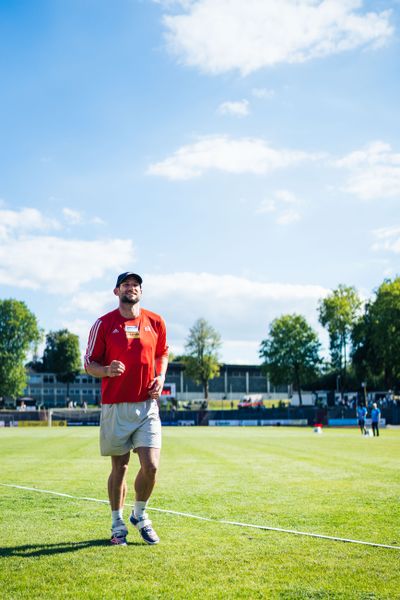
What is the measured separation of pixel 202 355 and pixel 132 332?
105m

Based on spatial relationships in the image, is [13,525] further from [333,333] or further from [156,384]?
[333,333]

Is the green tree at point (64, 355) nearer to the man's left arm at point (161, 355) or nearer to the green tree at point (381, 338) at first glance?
the green tree at point (381, 338)

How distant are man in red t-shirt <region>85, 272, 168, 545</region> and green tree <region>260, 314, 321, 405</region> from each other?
9567 cm

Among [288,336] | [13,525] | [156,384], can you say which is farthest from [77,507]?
[288,336]

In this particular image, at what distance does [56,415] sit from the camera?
236 ft

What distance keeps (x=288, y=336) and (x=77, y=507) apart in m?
95.0

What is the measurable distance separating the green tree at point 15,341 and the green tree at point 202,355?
91.2ft

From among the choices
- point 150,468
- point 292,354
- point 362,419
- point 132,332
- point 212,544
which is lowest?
point 362,419

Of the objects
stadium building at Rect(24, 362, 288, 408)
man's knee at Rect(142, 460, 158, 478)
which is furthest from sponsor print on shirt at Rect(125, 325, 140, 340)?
stadium building at Rect(24, 362, 288, 408)

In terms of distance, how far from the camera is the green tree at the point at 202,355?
111 m

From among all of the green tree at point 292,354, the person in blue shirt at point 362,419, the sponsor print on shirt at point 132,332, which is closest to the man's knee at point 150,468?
the sponsor print on shirt at point 132,332

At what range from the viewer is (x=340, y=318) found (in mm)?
90438

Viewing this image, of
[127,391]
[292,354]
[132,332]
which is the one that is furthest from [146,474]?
[292,354]

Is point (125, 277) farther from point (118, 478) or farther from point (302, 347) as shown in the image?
point (302, 347)
